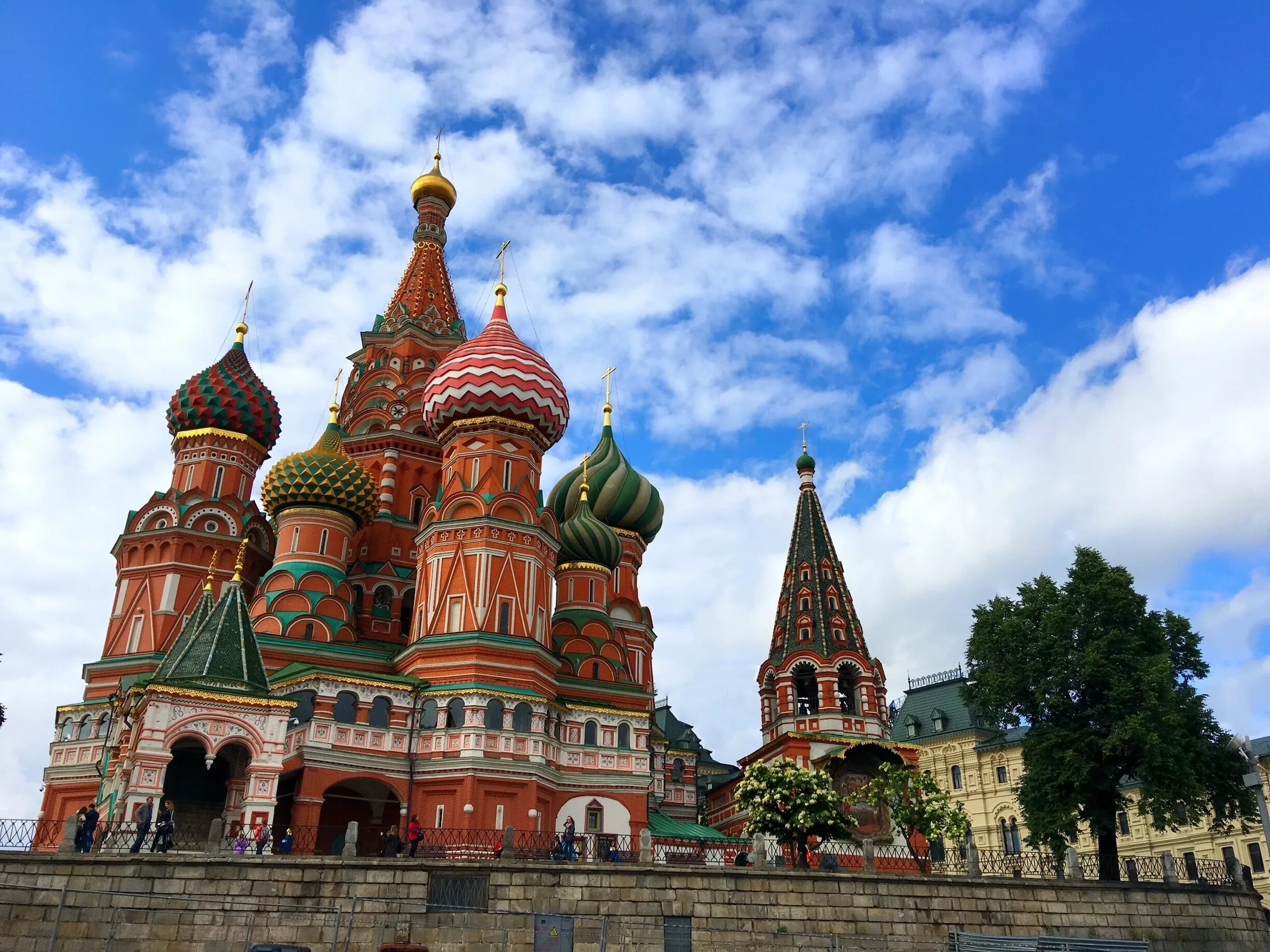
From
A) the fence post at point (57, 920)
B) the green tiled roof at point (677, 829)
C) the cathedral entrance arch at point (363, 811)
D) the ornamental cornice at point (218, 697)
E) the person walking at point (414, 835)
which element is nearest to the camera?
the fence post at point (57, 920)

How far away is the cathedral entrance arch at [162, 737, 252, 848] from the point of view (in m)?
24.8

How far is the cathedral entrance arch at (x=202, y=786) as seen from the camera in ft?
81.3

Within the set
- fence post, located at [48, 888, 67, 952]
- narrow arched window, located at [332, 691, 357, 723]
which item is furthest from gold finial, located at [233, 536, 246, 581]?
fence post, located at [48, 888, 67, 952]

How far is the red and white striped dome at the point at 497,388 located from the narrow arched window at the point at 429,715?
9933 mm

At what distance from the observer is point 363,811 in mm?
30750

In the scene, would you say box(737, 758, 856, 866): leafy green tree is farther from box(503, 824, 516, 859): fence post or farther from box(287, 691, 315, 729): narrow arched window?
box(287, 691, 315, 729): narrow arched window

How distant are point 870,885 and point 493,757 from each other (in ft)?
38.9

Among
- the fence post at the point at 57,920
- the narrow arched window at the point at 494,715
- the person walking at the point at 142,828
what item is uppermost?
the narrow arched window at the point at 494,715

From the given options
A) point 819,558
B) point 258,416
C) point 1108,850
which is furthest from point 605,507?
point 1108,850

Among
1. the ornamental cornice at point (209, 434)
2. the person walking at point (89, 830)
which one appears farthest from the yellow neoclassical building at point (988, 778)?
the person walking at point (89, 830)

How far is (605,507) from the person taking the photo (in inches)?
1763

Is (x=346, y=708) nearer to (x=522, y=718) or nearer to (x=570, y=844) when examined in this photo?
(x=522, y=718)

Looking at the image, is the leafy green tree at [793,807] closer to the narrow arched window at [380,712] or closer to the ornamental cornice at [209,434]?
the narrow arched window at [380,712]

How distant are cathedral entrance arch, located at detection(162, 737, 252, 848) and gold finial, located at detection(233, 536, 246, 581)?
4.57 m
